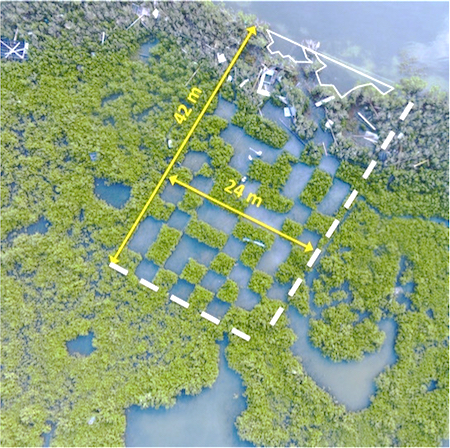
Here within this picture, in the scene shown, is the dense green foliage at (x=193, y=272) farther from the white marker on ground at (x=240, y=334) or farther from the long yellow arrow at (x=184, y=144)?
the long yellow arrow at (x=184, y=144)

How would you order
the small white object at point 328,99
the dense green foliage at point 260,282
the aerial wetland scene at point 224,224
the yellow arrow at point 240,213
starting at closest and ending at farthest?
→ the aerial wetland scene at point 224,224, the dense green foliage at point 260,282, the yellow arrow at point 240,213, the small white object at point 328,99

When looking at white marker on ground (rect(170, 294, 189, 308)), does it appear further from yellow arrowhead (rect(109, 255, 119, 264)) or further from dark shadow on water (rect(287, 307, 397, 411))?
dark shadow on water (rect(287, 307, 397, 411))

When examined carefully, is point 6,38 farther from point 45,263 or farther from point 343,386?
point 343,386

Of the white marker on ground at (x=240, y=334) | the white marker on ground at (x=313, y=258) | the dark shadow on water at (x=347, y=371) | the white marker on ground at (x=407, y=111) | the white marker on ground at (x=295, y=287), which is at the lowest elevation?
the white marker on ground at (x=240, y=334)

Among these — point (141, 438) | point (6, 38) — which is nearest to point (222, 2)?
point (6, 38)

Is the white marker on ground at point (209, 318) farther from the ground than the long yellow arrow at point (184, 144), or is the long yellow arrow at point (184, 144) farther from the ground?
the long yellow arrow at point (184, 144)

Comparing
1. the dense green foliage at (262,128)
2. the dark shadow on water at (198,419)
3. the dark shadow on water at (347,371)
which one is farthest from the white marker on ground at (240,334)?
the dense green foliage at (262,128)

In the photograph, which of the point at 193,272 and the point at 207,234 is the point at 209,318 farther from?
the point at 207,234
